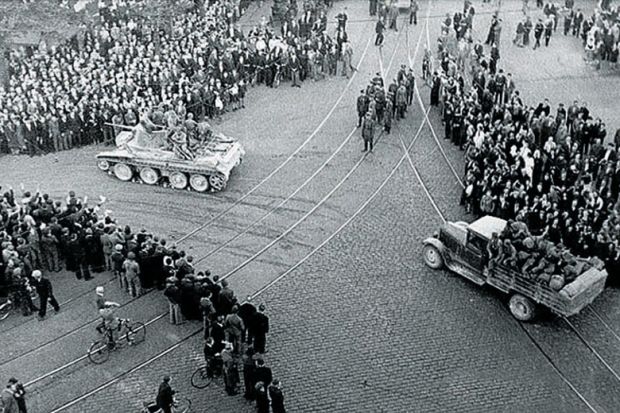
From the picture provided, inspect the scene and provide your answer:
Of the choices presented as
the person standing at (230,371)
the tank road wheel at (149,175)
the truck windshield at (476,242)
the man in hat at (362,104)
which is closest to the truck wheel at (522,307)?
the truck windshield at (476,242)

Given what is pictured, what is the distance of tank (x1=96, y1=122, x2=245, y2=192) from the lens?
2962 centimetres

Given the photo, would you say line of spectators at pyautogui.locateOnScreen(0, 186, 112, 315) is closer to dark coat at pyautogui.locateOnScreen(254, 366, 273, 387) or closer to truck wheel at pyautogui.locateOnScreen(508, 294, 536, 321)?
dark coat at pyautogui.locateOnScreen(254, 366, 273, 387)

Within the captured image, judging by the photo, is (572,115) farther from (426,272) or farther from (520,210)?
(426,272)

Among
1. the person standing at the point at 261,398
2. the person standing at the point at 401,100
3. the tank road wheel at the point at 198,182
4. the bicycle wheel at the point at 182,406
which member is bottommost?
the bicycle wheel at the point at 182,406

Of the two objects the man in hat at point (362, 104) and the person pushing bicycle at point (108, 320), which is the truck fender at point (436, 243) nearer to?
the person pushing bicycle at point (108, 320)

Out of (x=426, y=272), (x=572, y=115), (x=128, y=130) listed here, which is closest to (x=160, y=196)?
(x=128, y=130)

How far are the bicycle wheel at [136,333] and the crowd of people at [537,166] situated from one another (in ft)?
38.1

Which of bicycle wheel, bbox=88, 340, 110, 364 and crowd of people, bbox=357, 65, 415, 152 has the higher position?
crowd of people, bbox=357, 65, 415, 152

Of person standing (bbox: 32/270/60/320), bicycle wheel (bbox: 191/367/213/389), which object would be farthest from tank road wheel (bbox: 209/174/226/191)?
bicycle wheel (bbox: 191/367/213/389)

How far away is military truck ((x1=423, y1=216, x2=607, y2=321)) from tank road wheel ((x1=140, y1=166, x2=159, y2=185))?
11.1m

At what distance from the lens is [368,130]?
106 feet

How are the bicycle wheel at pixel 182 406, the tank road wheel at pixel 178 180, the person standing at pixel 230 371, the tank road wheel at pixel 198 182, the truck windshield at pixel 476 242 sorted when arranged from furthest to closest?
the tank road wheel at pixel 178 180, the tank road wheel at pixel 198 182, the truck windshield at pixel 476 242, the person standing at pixel 230 371, the bicycle wheel at pixel 182 406

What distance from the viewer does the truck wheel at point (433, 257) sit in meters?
24.5

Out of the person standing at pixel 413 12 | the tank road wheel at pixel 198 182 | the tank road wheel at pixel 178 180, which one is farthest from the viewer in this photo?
the person standing at pixel 413 12
